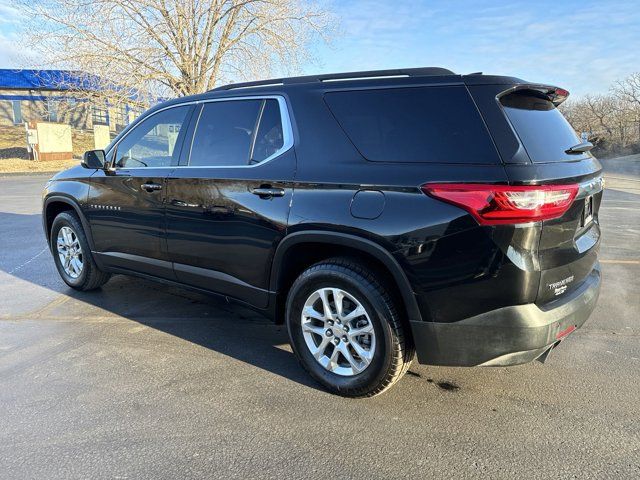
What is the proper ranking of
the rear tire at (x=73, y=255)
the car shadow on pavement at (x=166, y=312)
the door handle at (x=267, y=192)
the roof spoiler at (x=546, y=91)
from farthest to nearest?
the rear tire at (x=73, y=255), the car shadow on pavement at (x=166, y=312), the door handle at (x=267, y=192), the roof spoiler at (x=546, y=91)

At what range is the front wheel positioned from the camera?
2865 mm

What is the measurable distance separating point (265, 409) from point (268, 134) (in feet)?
5.91

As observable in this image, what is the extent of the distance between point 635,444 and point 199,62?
17433 millimetres

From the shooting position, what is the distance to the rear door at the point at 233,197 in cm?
330

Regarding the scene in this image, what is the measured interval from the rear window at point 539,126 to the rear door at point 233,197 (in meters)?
1.34

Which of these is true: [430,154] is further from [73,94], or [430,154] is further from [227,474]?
[73,94]

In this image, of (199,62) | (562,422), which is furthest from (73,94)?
(562,422)

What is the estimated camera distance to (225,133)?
3.75 meters

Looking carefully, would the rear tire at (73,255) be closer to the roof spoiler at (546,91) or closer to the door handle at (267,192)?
the door handle at (267,192)

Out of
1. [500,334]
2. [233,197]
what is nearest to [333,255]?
[233,197]

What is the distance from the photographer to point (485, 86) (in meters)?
2.66

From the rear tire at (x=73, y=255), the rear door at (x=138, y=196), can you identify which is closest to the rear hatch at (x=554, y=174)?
the rear door at (x=138, y=196)

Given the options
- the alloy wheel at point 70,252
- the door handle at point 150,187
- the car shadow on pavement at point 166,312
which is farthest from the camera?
the alloy wheel at point 70,252

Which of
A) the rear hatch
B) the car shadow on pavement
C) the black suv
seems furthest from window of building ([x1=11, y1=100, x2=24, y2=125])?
the rear hatch
